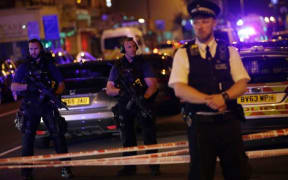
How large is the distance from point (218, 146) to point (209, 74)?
0.54m

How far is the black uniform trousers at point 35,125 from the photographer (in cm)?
685

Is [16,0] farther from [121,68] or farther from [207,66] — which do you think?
[207,66]

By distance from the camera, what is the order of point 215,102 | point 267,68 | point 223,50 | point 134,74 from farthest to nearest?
point 267,68 < point 134,74 < point 223,50 < point 215,102

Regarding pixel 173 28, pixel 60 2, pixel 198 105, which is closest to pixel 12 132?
pixel 198 105

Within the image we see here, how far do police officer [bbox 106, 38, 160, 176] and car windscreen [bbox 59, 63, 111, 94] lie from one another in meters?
2.34

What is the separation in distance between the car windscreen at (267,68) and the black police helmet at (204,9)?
11.1ft

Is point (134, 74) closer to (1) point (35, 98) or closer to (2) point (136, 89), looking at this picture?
(2) point (136, 89)

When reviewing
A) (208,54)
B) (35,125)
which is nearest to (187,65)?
(208,54)

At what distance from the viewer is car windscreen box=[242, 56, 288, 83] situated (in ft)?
24.2

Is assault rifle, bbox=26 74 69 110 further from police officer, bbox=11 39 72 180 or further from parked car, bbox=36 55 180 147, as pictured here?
parked car, bbox=36 55 180 147

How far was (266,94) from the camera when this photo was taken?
730 centimetres

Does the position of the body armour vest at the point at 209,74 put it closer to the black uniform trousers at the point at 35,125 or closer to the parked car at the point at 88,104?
the black uniform trousers at the point at 35,125

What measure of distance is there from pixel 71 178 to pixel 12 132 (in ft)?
17.3

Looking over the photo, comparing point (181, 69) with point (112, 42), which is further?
point (112, 42)
